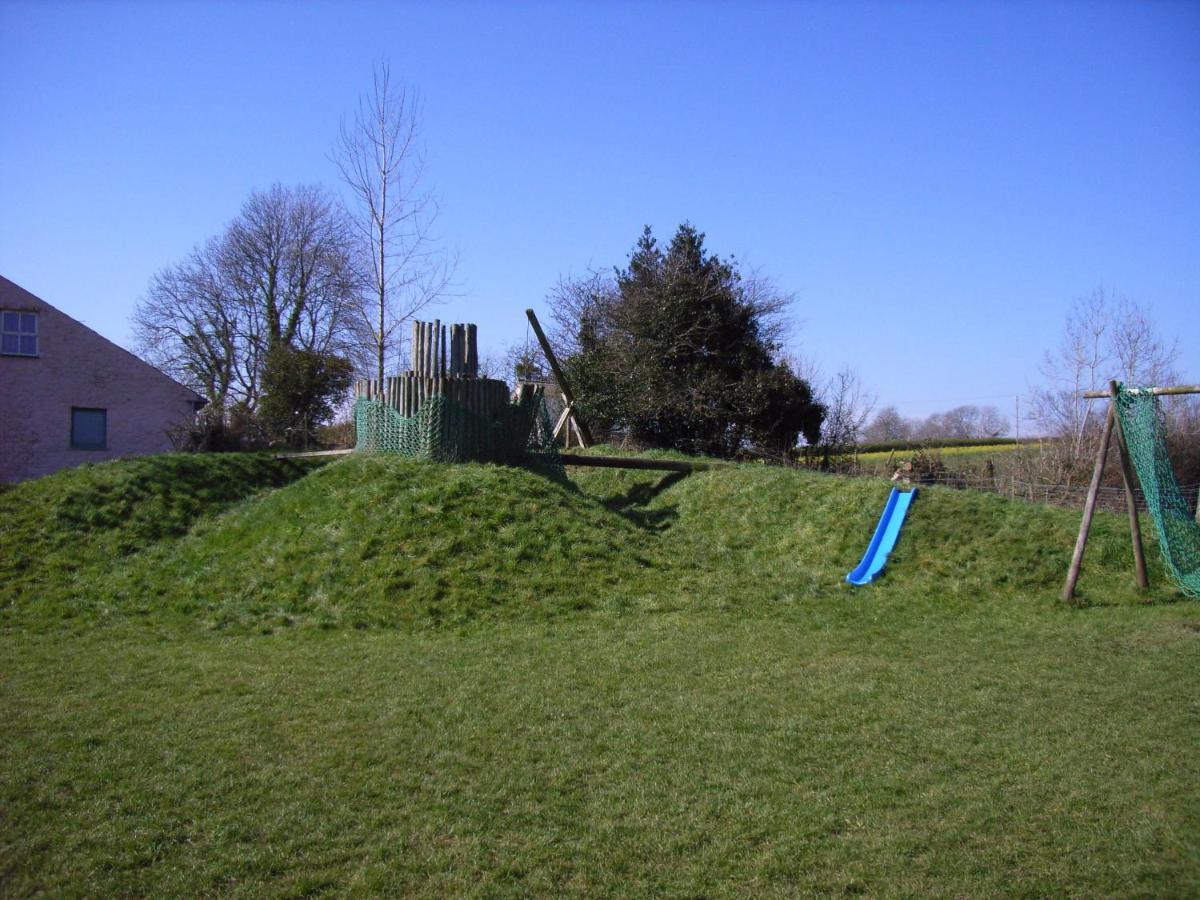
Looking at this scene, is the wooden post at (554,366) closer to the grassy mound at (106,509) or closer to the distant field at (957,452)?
the grassy mound at (106,509)

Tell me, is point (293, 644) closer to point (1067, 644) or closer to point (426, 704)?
point (426, 704)

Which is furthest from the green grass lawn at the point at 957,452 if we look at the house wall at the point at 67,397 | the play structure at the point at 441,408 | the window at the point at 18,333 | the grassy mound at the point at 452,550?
the window at the point at 18,333

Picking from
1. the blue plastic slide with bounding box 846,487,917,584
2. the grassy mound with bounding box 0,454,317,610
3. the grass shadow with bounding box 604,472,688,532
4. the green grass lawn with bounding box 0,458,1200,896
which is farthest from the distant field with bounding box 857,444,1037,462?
the grassy mound with bounding box 0,454,317,610

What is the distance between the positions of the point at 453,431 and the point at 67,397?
56.0ft

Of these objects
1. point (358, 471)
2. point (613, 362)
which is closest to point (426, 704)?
point (358, 471)

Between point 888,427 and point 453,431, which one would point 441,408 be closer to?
point 453,431

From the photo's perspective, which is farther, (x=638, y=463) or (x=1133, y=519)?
(x=638, y=463)

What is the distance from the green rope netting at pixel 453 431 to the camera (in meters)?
13.2

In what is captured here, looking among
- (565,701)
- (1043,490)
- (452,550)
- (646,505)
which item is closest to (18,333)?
(646,505)

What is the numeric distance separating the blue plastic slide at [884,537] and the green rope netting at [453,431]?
5630 mm

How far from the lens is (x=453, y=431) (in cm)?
1335

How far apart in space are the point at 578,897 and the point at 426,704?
2.92 metres

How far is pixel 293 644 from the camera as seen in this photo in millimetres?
8609

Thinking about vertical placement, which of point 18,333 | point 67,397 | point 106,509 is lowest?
point 106,509
